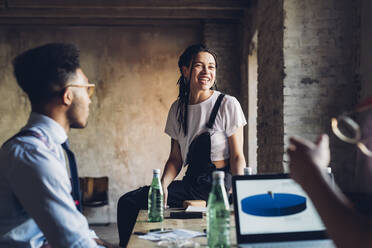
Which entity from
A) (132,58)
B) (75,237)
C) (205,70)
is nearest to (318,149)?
(75,237)

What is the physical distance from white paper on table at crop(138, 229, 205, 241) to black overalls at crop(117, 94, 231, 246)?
36.7 inches

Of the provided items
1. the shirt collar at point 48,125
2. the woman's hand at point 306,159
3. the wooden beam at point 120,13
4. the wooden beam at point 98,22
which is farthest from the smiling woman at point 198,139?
the wooden beam at point 98,22

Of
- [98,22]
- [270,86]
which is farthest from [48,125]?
[98,22]

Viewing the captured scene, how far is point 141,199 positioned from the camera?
2586 millimetres

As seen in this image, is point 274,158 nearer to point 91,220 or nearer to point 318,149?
point 318,149

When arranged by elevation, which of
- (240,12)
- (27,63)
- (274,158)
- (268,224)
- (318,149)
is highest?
(240,12)

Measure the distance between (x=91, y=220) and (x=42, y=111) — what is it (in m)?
6.35

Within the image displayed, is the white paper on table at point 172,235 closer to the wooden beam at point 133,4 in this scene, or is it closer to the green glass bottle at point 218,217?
the green glass bottle at point 218,217

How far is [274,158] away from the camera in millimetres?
4422

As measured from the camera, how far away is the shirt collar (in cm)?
141

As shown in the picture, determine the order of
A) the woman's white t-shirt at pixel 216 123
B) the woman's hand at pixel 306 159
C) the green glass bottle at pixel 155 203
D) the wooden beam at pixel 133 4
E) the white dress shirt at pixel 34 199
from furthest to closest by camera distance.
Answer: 1. the wooden beam at pixel 133 4
2. the woman's white t-shirt at pixel 216 123
3. the green glass bottle at pixel 155 203
4. the white dress shirt at pixel 34 199
5. the woman's hand at pixel 306 159

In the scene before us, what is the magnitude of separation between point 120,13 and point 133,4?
0.61 metres

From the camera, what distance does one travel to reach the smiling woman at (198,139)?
261 cm

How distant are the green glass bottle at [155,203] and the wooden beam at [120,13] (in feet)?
17.0
